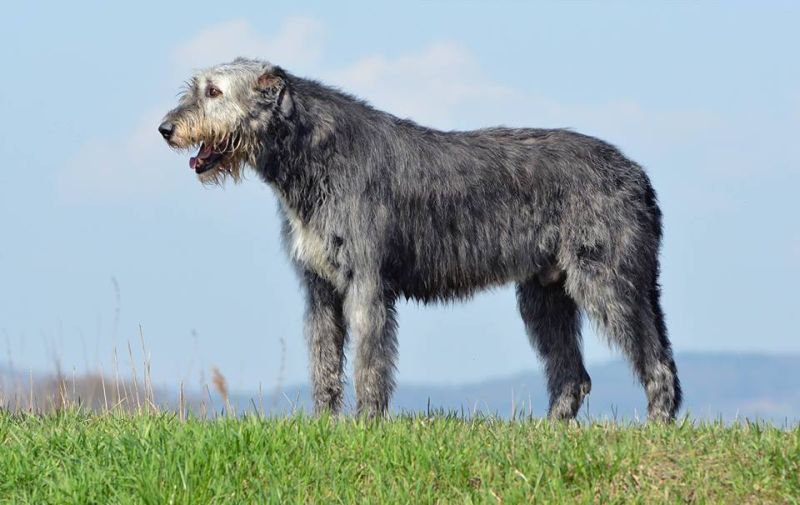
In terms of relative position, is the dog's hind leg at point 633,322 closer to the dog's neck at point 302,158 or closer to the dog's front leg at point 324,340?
the dog's front leg at point 324,340

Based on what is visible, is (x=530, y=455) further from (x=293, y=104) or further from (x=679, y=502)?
(x=293, y=104)

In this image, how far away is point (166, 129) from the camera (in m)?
9.54

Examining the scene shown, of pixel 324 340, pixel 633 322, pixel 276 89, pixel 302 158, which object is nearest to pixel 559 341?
pixel 633 322

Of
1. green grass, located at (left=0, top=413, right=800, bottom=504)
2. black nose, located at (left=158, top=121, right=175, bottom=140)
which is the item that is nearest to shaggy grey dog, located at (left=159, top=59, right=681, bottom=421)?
black nose, located at (left=158, top=121, right=175, bottom=140)

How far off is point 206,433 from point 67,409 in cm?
288

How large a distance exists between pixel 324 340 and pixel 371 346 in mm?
684

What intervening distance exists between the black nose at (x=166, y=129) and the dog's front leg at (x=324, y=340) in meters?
1.58

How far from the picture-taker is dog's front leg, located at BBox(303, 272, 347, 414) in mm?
9867

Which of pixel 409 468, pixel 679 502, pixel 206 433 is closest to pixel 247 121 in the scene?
pixel 206 433

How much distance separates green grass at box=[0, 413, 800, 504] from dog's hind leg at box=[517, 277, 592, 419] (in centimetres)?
261

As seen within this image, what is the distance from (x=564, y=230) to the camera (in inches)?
412

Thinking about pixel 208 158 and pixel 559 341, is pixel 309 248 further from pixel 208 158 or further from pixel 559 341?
pixel 559 341

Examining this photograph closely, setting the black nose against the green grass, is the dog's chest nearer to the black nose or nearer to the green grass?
the black nose

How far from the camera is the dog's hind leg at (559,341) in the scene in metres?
11.1
